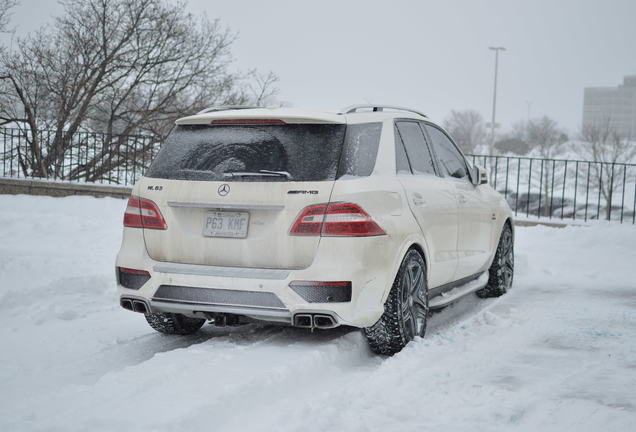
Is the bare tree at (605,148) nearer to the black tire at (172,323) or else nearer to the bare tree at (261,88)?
the bare tree at (261,88)

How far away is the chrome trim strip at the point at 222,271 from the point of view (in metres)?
4.28

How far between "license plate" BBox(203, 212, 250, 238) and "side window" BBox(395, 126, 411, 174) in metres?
1.18

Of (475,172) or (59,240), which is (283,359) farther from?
(59,240)

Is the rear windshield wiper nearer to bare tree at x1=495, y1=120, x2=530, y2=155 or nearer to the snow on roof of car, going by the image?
the snow on roof of car

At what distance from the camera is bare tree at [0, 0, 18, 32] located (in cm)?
1600

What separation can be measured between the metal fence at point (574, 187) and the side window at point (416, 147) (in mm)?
6845

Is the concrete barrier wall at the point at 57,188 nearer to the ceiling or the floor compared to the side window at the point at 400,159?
nearer to the floor

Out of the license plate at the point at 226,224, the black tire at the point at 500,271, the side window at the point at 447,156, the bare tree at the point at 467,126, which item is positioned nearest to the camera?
the license plate at the point at 226,224

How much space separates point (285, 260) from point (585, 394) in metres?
1.88

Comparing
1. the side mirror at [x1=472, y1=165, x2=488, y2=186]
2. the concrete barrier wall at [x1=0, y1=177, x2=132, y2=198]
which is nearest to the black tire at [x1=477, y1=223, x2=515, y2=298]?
the side mirror at [x1=472, y1=165, x2=488, y2=186]

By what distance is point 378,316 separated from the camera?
450 centimetres

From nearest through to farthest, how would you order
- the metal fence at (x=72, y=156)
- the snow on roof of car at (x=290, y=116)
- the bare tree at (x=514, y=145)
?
the snow on roof of car at (x=290, y=116) < the metal fence at (x=72, y=156) < the bare tree at (x=514, y=145)

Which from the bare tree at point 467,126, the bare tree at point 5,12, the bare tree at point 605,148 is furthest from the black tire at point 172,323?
the bare tree at point 467,126

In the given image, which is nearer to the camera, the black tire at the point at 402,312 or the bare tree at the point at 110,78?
the black tire at the point at 402,312
